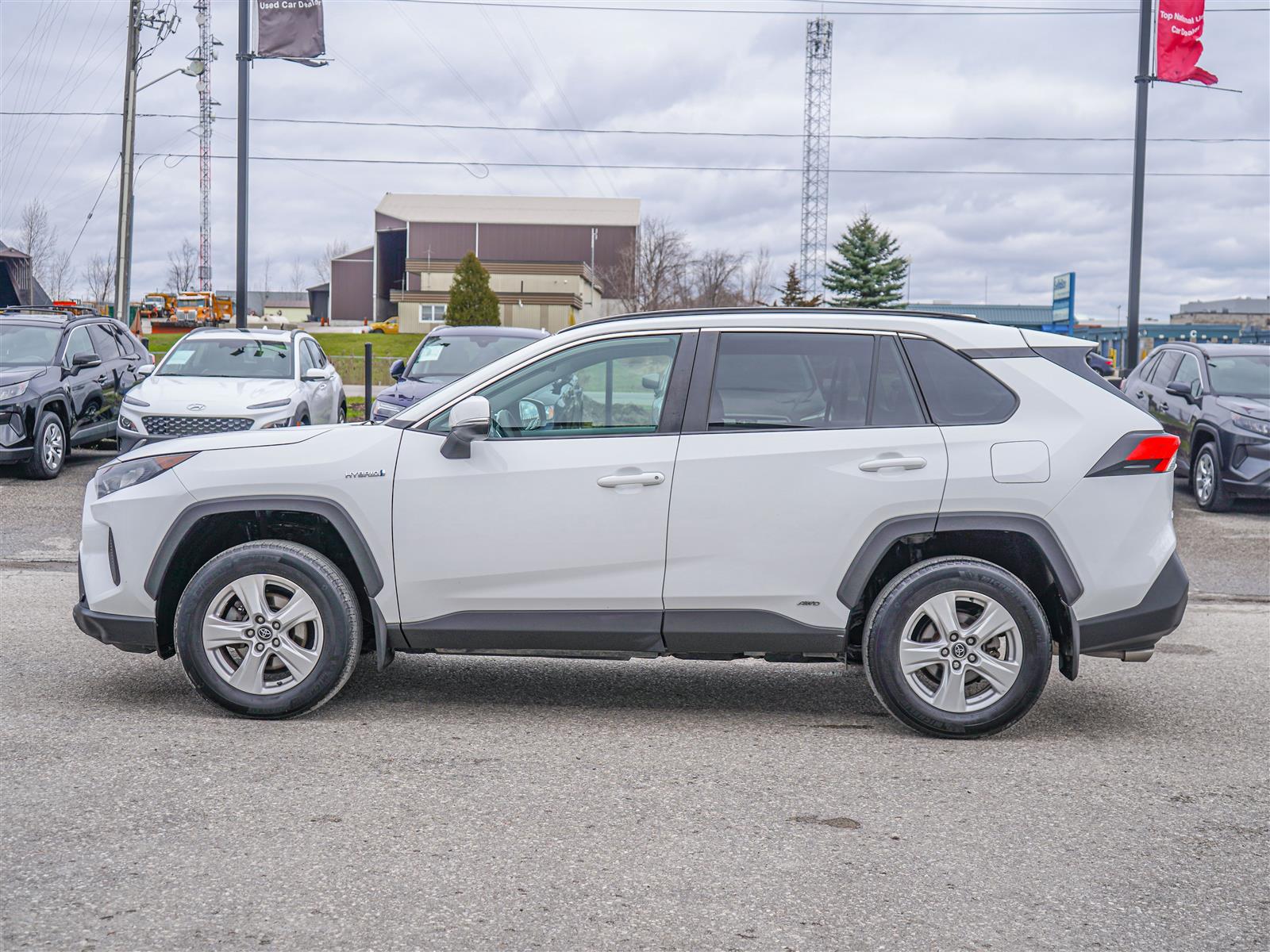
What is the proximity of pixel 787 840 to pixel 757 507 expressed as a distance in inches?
60.4

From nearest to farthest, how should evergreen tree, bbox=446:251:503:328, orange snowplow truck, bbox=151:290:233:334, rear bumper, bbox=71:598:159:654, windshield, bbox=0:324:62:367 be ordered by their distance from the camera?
rear bumper, bbox=71:598:159:654 → windshield, bbox=0:324:62:367 → evergreen tree, bbox=446:251:503:328 → orange snowplow truck, bbox=151:290:233:334

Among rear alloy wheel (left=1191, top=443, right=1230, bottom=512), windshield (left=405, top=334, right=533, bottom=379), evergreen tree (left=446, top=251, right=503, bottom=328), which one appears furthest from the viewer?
evergreen tree (left=446, top=251, right=503, bottom=328)

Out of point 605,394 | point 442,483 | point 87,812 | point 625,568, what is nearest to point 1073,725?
point 625,568

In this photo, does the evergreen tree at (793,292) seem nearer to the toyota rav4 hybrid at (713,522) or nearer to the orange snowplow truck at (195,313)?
the orange snowplow truck at (195,313)

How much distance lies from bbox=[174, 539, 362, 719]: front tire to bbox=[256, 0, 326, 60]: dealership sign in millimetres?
16056

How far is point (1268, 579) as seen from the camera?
1023 centimetres

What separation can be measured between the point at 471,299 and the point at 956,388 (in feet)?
200

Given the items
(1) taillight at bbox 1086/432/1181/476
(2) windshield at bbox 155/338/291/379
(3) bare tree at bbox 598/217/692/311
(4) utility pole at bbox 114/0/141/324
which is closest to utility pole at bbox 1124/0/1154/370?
(2) windshield at bbox 155/338/291/379

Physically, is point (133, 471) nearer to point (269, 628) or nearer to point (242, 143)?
point (269, 628)

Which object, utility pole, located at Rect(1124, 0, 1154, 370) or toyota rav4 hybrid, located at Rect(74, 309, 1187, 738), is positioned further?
utility pole, located at Rect(1124, 0, 1154, 370)

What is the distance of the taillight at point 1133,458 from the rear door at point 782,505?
2.20 ft

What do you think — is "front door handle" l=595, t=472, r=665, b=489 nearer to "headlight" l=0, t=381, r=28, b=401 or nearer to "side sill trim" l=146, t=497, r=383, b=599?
"side sill trim" l=146, t=497, r=383, b=599

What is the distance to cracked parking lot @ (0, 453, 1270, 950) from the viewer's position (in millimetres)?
3463

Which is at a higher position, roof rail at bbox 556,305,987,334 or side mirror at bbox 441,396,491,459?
roof rail at bbox 556,305,987,334
